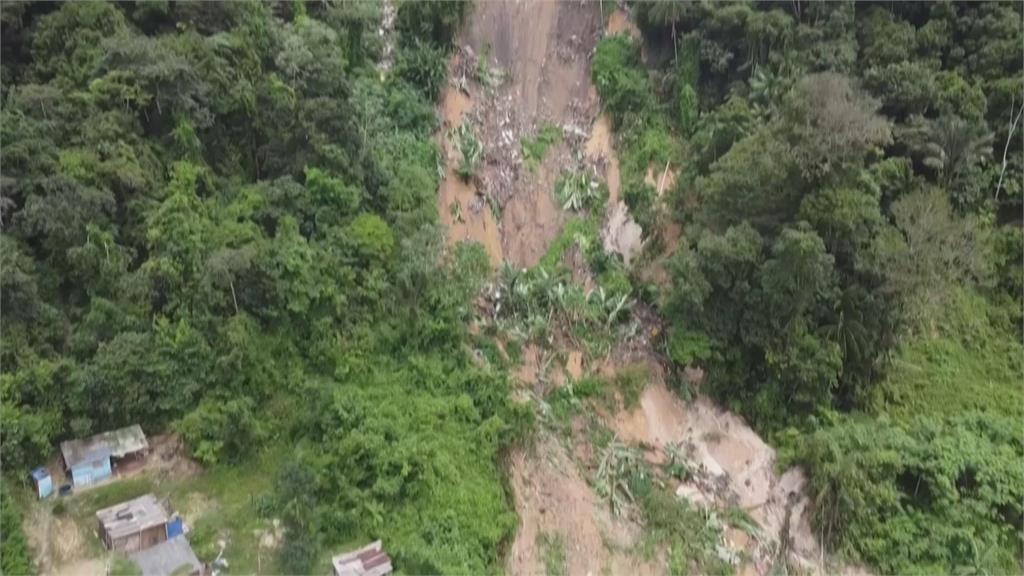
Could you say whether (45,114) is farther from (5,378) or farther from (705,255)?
(705,255)

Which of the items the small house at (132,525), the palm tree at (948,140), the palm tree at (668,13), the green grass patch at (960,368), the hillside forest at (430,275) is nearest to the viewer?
the small house at (132,525)

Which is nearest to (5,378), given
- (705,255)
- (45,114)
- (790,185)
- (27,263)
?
(27,263)

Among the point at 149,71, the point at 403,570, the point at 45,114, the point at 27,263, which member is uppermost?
the point at 149,71

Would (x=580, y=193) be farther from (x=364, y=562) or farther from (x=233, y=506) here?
(x=233, y=506)

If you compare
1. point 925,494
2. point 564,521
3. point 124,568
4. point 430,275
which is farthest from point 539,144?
point 124,568

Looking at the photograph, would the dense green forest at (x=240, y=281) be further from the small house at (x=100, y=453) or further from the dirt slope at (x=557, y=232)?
the dirt slope at (x=557, y=232)

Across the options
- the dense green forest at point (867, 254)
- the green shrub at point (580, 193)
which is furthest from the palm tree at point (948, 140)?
the green shrub at point (580, 193)
